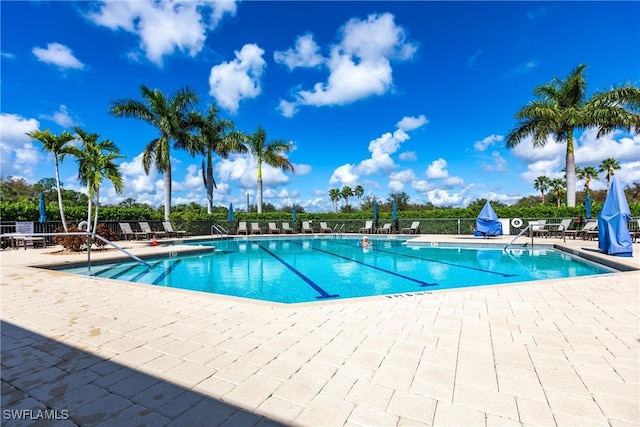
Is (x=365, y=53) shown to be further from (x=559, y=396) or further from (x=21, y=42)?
(x=559, y=396)

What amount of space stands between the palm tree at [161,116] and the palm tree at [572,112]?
69.8 ft

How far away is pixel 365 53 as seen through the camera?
1500 centimetres

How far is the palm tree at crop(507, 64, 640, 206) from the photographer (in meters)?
15.9

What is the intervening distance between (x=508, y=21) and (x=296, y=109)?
16210 mm

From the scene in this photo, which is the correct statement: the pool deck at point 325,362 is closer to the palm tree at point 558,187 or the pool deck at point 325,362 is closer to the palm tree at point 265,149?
the palm tree at point 265,149

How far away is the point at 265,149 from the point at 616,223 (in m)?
21.6

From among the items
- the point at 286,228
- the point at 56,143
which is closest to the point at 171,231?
the point at 286,228

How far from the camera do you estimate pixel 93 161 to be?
10.8 metres

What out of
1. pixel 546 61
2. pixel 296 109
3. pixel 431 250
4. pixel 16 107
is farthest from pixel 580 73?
pixel 16 107

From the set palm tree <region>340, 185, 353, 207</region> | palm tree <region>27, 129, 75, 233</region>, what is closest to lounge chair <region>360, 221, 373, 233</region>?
palm tree <region>27, 129, 75, 233</region>

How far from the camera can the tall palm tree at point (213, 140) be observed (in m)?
22.1

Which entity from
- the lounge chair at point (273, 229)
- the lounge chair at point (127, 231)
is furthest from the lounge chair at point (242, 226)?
the lounge chair at point (127, 231)

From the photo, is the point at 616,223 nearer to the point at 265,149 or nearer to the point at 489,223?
the point at 489,223

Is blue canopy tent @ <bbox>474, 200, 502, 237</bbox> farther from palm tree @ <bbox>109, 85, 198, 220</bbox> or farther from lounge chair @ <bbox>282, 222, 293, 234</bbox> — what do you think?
palm tree @ <bbox>109, 85, 198, 220</bbox>
